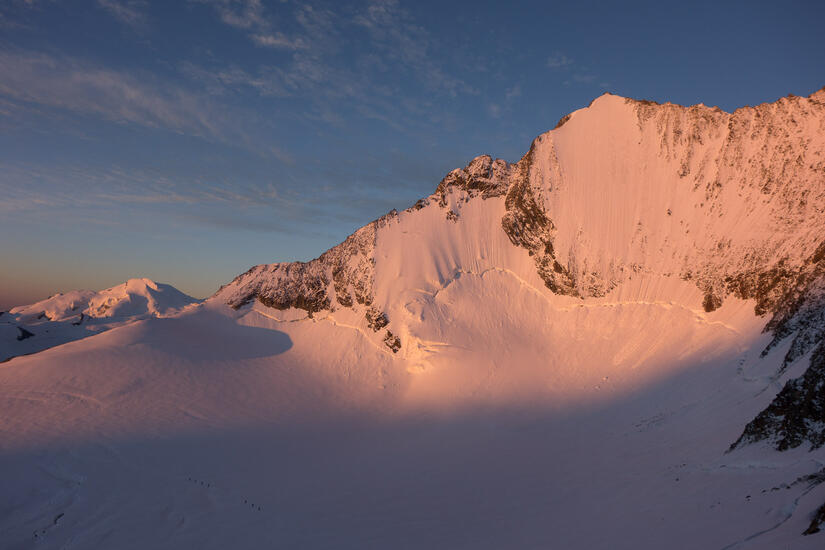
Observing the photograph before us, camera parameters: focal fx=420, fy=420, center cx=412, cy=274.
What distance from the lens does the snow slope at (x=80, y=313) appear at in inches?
2298

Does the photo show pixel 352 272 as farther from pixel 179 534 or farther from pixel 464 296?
pixel 179 534

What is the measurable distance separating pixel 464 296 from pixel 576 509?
26.3 metres

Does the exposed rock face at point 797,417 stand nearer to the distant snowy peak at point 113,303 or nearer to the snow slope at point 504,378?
the snow slope at point 504,378

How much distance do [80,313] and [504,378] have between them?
78.9 m

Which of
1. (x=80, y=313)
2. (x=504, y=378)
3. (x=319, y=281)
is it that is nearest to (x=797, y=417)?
(x=504, y=378)

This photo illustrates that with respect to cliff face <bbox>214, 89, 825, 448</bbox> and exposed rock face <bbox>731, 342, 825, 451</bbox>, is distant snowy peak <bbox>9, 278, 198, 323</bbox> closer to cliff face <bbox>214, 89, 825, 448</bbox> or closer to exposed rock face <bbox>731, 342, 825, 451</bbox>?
cliff face <bbox>214, 89, 825, 448</bbox>

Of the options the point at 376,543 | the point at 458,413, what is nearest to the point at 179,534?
the point at 376,543

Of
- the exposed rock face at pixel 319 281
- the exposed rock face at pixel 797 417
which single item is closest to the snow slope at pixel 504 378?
the exposed rock face at pixel 797 417

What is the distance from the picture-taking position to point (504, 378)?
1273 inches

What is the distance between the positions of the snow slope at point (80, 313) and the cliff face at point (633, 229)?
88.5 feet

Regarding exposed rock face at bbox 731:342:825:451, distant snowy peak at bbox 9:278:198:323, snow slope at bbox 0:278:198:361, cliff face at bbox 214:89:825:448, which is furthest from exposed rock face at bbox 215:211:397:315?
exposed rock face at bbox 731:342:825:451

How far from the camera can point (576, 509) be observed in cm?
1405

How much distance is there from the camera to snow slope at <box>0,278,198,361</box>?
5838 centimetres

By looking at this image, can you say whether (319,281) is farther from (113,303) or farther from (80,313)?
(80,313)
